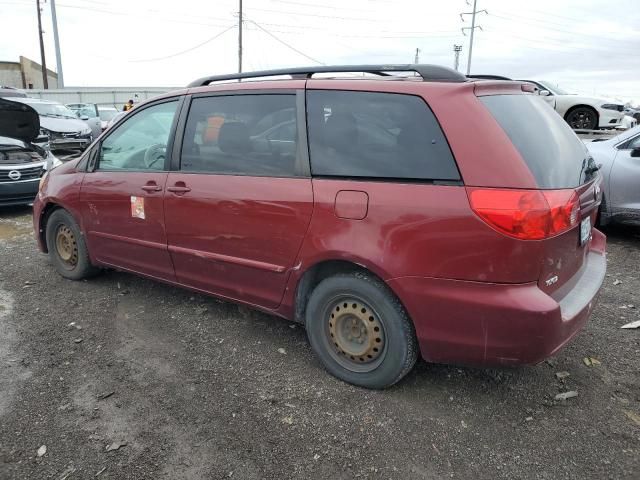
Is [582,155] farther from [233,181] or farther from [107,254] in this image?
[107,254]

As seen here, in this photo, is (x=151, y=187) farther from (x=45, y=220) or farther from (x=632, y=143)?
(x=632, y=143)

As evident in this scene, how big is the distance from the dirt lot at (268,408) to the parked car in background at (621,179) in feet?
6.90

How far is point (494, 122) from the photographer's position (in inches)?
98.0

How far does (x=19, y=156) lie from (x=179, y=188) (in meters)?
5.66

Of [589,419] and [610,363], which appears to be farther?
[610,363]

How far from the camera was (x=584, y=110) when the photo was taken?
44.2 ft

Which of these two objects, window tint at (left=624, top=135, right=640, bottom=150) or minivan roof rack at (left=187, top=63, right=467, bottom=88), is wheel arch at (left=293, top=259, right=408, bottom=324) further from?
window tint at (left=624, top=135, right=640, bottom=150)

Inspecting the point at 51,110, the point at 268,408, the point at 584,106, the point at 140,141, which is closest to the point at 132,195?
the point at 140,141

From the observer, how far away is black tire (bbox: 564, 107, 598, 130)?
530 inches

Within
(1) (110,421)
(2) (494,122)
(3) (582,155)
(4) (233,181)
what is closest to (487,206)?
(2) (494,122)

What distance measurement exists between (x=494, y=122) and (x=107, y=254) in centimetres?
320

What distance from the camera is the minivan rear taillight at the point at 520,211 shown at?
2.31 metres

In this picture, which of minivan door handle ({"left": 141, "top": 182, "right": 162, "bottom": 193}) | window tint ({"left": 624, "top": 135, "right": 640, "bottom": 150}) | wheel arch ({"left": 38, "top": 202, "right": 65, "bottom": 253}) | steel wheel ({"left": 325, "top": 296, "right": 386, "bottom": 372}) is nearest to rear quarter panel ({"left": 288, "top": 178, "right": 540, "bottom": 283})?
steel wheel ({"left": 325, "top": 296, "right": 386, "bottom": 372})

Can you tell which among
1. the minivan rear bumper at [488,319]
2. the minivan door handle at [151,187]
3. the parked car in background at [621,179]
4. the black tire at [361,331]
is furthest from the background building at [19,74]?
the minivan rear bumper at [488,319]
